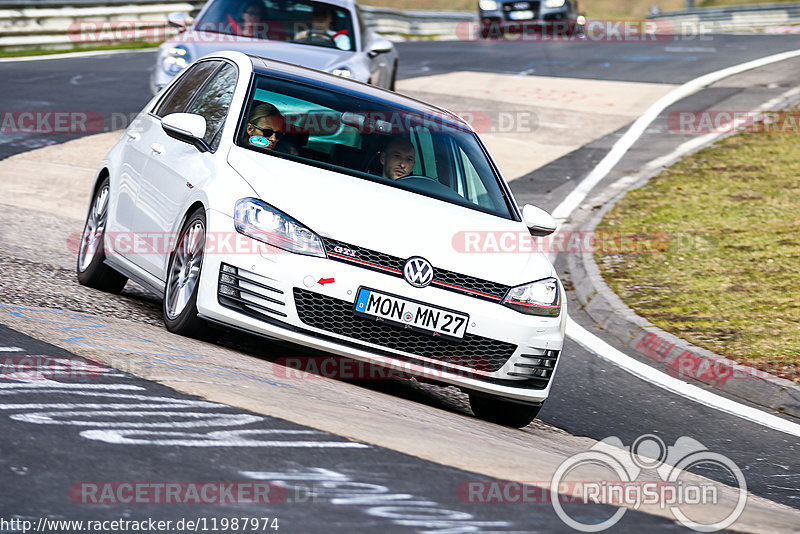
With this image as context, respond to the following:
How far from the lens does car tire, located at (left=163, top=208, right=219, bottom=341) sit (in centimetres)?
586

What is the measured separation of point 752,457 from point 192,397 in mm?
3220

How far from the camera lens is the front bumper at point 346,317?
5.51 metres

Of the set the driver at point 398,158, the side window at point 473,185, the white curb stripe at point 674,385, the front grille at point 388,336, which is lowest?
the white curb stripe at point 674,385

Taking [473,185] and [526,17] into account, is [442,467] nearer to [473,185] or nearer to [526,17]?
[473,185]

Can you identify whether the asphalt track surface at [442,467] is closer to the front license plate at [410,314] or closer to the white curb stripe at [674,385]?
the white curb stripe at [674,385]

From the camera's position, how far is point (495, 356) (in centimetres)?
575

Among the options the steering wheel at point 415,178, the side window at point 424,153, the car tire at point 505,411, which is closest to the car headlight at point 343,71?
the side window at point 424,153

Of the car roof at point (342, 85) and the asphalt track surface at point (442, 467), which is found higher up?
the car roof at point (342, 85)

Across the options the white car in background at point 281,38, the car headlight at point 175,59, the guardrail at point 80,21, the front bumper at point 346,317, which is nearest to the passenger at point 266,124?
the front bumper at point 346,317

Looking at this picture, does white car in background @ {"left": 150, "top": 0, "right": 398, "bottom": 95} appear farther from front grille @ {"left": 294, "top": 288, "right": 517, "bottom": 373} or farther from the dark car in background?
the dark car in background

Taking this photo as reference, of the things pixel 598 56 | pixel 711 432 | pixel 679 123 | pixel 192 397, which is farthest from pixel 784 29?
pixel 192 397

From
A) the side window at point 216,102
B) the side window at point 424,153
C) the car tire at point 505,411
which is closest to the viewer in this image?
the car tire at point 505,411

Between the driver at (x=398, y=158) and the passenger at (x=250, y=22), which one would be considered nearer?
the driver at (x=398, y=158)

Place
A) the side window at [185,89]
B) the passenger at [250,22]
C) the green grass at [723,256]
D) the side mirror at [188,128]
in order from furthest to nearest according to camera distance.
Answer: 1. the passenger at [250,22]
2. the green grass at [723,256]
3. the side window at [185,89]
4. the side mirror at [188,128]
